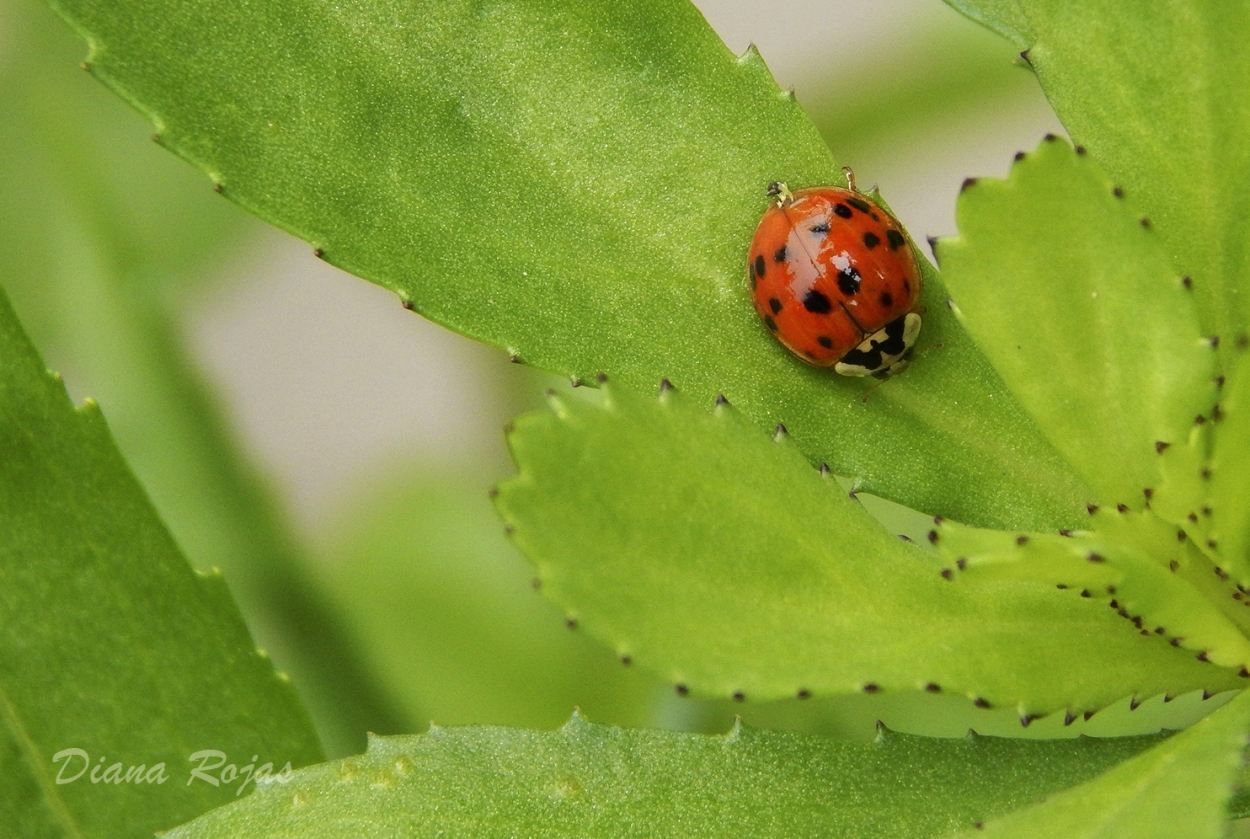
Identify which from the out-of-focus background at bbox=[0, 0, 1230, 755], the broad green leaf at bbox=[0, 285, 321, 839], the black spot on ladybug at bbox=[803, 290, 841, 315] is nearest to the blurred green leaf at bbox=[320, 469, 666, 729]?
the out-of-focus background at bbox=[0, 0, 1230, 755]

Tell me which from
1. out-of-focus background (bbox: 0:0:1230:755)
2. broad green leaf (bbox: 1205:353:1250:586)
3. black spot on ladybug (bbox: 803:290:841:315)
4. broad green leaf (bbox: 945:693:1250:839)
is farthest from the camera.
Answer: out-of-focus background (bbox: 0:0:1230:755)

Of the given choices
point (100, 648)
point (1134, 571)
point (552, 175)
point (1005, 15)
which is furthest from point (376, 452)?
point (1134, 571)

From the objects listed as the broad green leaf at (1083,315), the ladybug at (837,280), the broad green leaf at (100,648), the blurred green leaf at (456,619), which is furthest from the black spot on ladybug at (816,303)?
the blurred green leaf at (456,619)

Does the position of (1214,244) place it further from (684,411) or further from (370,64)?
(370,64)

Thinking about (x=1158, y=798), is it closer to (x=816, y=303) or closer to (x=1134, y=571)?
(x=1134, y=571)

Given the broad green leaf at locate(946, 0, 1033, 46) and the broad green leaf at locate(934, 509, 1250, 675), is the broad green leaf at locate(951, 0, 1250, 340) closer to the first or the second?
the broad green leaf at locate(946, 0, 1033, 46)

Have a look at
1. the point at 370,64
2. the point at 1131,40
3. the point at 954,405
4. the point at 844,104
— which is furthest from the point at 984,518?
the point at 844,104

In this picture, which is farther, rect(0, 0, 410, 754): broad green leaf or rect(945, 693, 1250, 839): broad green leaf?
rect(0, 0, 410, 754): broad green leaf
